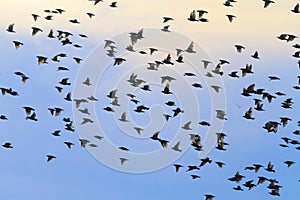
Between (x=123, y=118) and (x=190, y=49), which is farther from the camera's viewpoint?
(x=123, y=118)

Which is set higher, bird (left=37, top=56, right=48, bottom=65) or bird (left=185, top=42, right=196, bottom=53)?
bird (left=185, top=42, right=196, bottom=53)

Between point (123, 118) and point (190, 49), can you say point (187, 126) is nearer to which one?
point (123, 118)

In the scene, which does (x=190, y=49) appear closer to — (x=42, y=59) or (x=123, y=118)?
(x=123, y=118)

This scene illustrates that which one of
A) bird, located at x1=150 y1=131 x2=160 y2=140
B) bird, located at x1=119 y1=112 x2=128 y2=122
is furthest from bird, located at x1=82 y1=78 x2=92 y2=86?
bird, located at x1=150 y1=131 x2=160 y2=140

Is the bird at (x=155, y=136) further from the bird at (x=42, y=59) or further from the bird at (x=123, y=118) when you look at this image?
the bird at (x=42, y=59)

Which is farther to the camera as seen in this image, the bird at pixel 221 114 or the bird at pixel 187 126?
the bird at pixel 187 126

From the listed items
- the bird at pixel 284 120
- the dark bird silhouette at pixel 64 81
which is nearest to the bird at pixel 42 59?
the dark bird silhouette at pixel 64 81

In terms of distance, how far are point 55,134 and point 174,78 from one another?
27.7ft

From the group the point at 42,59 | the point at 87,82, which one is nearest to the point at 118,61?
the point at 87,82

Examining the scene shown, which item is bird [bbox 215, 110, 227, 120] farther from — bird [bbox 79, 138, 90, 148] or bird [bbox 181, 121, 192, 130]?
bird [bbox 79, 138, 90, 148]

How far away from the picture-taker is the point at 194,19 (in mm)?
54625

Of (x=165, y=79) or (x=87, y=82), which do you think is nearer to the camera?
(x=165, y=79)

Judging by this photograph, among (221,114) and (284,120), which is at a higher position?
(221,114)

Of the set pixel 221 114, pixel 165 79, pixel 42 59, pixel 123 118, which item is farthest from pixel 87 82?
pixel 221 114
